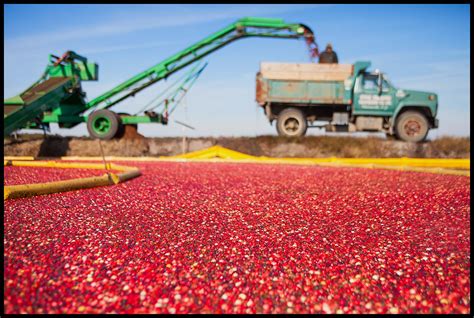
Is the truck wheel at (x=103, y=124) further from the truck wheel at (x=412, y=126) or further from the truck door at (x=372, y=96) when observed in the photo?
the truck wheel at (x=412, y=126)

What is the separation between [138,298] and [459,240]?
2.33 m

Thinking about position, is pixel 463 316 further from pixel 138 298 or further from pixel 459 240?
pixel 138 298

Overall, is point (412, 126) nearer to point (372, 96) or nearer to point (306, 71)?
point (372, 96)

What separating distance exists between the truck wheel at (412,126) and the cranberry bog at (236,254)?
6979 millimetres

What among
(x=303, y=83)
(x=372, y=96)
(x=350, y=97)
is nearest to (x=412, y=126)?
(x=372, y=96)

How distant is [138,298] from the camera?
1.72 meters

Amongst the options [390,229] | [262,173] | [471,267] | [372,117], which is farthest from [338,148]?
[471,267]

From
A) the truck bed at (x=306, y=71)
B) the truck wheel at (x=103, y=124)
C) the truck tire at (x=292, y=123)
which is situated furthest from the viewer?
the truck tire at (x=292, y=123)

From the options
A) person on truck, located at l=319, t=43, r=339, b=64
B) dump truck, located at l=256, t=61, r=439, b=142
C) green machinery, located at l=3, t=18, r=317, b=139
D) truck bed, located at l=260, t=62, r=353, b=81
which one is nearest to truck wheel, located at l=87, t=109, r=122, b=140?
green machinery, located at l=3, t=18, r=317, b=139

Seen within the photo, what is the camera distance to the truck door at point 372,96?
10328mm

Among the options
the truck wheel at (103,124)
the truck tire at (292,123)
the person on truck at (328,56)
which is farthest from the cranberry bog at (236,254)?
the person on truck at (328,56)

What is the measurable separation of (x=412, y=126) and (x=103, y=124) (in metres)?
9.74

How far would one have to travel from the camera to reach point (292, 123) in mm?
10703

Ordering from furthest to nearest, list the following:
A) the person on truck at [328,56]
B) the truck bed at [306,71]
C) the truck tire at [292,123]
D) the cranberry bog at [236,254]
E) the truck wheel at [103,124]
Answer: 1. the person on truck at [328,56]
2. the truck tire at [292,123]
3. the truck wheel at [103,124]
4. the truck bed at [306,71]
5. the cranberry bog at [236,254]
